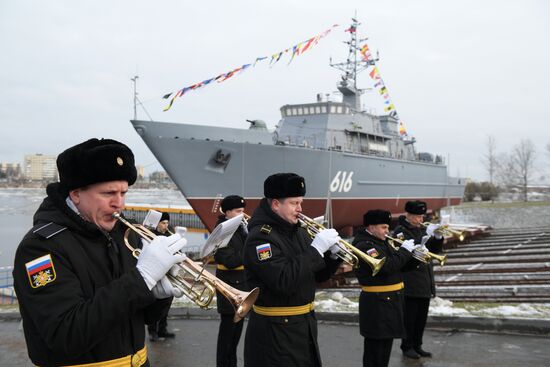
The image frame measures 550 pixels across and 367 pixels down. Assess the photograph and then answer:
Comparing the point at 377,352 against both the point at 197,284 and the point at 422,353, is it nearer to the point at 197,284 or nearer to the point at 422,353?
the point at 422,353

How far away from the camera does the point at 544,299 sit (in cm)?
746

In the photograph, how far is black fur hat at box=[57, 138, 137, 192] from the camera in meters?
1.95

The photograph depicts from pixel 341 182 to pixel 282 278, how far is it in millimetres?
18113

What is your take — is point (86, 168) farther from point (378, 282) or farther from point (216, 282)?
point (378, 282)

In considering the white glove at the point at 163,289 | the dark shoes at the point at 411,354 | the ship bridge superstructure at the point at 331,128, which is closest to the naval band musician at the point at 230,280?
the dark shoes at the point at 411,354

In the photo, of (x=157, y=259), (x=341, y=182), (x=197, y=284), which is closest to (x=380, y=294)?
(x=197, y=284)

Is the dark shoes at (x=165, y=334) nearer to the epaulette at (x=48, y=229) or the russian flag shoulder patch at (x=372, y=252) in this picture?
the russian flag shoulder patch at (x=372, y=252)

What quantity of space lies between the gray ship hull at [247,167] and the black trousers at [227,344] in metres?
11.6

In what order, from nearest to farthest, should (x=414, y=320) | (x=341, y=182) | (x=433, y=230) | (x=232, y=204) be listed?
(x=414, y=320) < (x=232, y=204) < (x=433, y=230) < (x=341, y=182)

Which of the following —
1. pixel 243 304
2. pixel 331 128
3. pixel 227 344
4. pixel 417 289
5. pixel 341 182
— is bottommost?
pixel 227 344

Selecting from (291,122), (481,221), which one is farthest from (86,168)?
(481,221)

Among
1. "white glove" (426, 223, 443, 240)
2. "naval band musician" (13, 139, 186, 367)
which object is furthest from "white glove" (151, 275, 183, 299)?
"white glove" (426, 223, 443, 240)

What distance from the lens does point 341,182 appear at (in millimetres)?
20781

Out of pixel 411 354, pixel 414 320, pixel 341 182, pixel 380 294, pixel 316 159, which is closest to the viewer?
pixel 380 294
